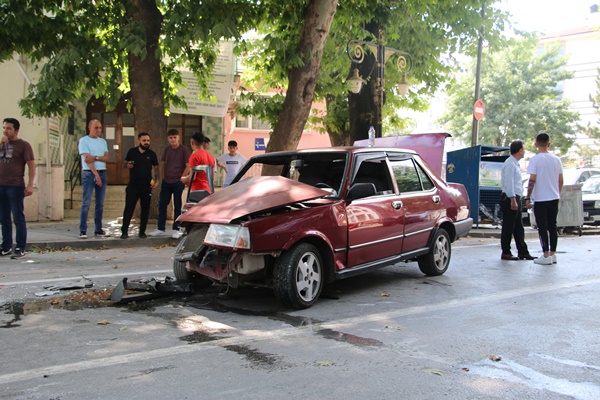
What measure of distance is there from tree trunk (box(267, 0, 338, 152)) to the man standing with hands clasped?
189 inches

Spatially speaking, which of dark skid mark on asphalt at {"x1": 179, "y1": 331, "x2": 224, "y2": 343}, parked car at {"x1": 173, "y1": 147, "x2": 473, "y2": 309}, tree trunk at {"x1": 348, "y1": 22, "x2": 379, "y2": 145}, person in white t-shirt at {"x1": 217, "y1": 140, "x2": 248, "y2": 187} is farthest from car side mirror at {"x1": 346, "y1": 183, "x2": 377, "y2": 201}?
tree trunk at {"x1": 348, "y1": 22, "x2": 379, "y2": 145}

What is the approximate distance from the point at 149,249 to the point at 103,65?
400 cm

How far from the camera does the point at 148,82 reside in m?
12.1

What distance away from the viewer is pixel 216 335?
4.44 m

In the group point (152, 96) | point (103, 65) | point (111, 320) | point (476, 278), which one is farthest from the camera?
point (152, 96)

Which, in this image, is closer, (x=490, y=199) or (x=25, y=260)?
(x=25, y=260)

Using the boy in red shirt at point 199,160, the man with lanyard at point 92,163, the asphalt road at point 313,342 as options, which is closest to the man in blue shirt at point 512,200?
the asphalt road at point 313,342

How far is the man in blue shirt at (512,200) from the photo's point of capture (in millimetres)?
8812

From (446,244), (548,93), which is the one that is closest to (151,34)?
(446,244)

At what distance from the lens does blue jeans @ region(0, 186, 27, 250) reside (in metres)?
8.38

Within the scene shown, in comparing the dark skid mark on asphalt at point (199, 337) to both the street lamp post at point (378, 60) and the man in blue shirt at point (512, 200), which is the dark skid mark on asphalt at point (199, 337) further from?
the street lamp post at point (378, 60)

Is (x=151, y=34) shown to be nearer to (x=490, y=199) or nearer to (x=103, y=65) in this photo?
(x=103, y=65)

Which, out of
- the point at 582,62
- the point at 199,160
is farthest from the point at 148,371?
the point at 582,62

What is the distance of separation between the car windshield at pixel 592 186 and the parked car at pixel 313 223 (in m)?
12.1
